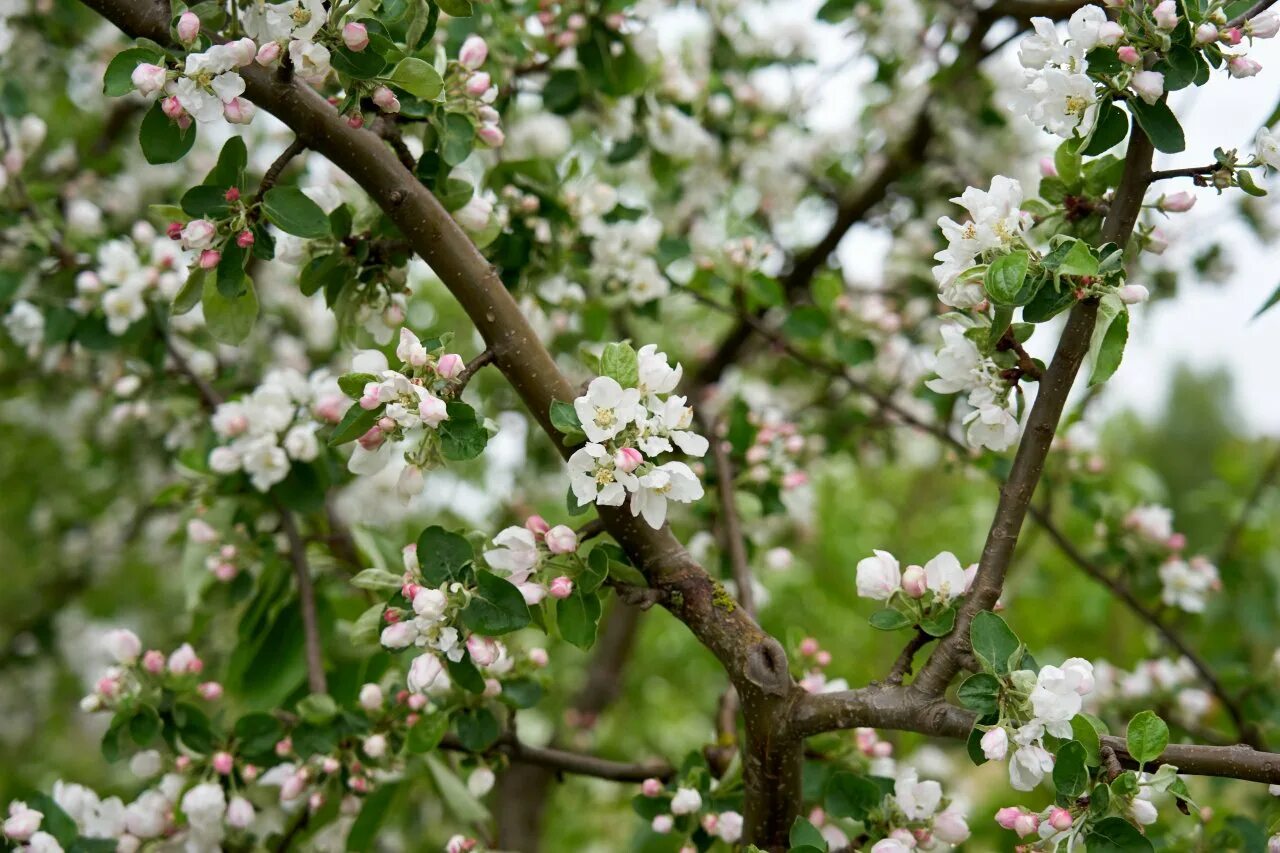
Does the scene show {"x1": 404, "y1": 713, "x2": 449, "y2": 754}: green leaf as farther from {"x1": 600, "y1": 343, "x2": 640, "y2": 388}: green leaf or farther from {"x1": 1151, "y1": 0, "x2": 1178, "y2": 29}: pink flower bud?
{"x1": 1151, "y1": 0, "x2": 1178, "y2": 29}: pink flower bud

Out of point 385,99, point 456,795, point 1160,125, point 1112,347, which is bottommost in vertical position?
point 456,795

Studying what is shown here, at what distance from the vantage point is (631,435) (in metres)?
1.16

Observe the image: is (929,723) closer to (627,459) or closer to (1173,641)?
(627,459)

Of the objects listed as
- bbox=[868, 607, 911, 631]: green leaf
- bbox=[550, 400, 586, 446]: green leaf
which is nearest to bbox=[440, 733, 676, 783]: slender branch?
bbox=[868, 607, 911, 631]: green leaf

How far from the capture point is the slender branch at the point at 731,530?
172 centimetres

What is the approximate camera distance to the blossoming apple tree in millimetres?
1141

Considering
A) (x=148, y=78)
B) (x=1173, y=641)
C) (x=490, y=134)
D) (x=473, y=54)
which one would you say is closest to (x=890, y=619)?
(x=490, y=134)

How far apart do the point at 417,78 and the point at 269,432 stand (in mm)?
761

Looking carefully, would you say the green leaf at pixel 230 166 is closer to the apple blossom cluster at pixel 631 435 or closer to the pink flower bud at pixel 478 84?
the pink flower bud at pixel 478 84

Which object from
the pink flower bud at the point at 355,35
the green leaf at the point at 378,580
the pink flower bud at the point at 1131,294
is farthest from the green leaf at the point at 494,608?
the pink flower bud at the point at 1131,294

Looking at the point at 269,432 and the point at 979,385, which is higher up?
the point at 979,385

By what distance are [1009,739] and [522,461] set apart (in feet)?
9.74

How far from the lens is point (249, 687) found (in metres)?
1.87

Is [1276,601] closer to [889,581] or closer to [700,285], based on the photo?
[700,285]
